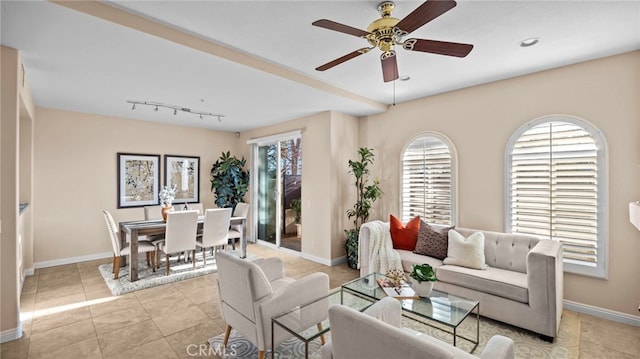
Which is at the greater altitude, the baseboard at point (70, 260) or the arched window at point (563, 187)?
the arched window at point (563, 187)

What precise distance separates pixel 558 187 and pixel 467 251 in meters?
1.26

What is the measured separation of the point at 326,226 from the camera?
4.88 metres

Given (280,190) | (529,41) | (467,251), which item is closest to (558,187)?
(467,251)

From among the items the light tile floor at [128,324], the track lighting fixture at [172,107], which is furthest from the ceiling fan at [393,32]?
the track lighting fixture at [172,107]

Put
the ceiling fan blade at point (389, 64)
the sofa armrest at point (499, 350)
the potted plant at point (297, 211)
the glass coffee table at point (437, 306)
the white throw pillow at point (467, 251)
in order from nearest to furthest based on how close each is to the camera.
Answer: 1. the sofa armrest at point (499, 350)
2. the glass coffee table at point (437, 306)
3. the ceiling fan blade at point (389, 64)
4. the white throw pillow at point (467, 251)
5. the potted plant at point (297, 211)

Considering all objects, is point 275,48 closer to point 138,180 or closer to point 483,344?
point 483,344

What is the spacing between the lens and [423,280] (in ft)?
8.07

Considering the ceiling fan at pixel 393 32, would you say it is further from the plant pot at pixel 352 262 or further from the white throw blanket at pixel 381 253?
the plant pot at pixel 352 262

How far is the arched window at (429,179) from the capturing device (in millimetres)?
4172

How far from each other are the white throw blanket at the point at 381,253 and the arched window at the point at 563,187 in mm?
1462

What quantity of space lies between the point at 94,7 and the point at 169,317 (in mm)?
2836

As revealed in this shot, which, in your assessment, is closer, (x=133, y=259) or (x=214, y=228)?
(x=133, y=259)

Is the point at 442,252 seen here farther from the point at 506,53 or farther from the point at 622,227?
the point at 506,53

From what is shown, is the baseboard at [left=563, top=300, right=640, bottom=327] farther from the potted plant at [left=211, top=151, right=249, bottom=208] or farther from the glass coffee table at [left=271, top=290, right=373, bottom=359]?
the potted plant at [left=211, top=151, right=249, bottom=208]
